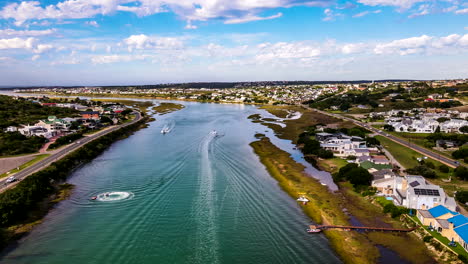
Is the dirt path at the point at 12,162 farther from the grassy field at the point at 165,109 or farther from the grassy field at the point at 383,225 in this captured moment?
the grassy field at the point at 165,109

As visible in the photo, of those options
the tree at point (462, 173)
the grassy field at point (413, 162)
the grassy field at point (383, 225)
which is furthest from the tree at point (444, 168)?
the grassy field at point (383, 225)

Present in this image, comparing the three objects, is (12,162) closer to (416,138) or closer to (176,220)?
(176,220)

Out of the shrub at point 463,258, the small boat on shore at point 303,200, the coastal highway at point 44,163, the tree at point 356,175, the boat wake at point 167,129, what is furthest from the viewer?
the boat wake at point 167,129

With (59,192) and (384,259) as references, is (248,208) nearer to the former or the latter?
(384,259)

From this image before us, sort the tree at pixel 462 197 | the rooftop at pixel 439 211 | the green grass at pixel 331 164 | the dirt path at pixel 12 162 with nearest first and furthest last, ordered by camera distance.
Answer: the rooftop at pixel 439 211 < the tree at pixel 462 197 < the dirt path at pixel 12 162 < the green grass at pixel 331 164

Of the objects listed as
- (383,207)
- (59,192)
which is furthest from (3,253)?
(383,207)
